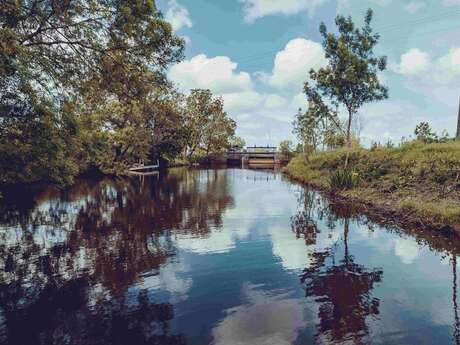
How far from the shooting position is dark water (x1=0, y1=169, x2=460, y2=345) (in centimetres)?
476

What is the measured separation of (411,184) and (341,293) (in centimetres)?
1026

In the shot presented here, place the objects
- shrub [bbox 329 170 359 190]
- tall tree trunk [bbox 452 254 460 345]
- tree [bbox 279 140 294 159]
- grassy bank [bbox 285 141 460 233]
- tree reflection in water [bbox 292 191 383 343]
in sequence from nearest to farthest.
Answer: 1. tall tree trunk [bbox 452 254 460 345]
2. tree reflection in water [bbox 292 191 383 343]
3. grassy bank [bbox 285 141 460 233]
4. shrub [bbox 329 170 359 190]
5. tree [bbox 279 140 294 159]

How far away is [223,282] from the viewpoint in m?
6.68

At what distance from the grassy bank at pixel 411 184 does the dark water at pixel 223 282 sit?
1.17 meters

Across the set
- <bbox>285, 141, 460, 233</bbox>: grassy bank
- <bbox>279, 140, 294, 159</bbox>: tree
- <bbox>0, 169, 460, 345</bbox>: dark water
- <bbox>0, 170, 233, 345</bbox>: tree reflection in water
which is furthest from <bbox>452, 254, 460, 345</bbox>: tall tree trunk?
<bbox>279, 140, 294, 159</bbox>: tree

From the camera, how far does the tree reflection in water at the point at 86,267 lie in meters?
4.78

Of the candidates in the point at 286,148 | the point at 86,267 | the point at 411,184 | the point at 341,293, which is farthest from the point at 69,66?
the point at 286,148

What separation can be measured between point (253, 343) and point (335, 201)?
1361 centimetres

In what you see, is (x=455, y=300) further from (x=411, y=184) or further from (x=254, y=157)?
(x=254, y=157)

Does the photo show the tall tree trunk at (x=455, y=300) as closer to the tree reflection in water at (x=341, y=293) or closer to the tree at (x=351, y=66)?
the tree reflection in water at (x=341, y=293)

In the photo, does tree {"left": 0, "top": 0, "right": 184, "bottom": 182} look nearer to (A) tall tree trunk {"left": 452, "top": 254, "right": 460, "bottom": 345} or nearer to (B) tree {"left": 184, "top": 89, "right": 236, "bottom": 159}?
(A) tall tree trunk {"left": 452, "top": 254, "right": 460, "bottom": 345}

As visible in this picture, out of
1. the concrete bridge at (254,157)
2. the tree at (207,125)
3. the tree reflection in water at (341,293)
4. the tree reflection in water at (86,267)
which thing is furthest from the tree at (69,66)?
the concrete bridge at (254,157)

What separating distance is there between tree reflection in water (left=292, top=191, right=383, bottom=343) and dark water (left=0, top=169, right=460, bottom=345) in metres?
0.02

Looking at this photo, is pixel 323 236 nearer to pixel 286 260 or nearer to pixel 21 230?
pixel 286 260
